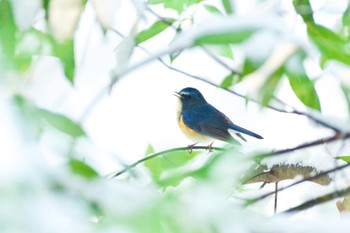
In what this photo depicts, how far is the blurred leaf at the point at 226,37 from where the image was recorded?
36 cm

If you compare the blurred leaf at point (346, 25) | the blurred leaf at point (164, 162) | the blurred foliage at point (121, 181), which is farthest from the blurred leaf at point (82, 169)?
the blurred leaf at point (346, 25)

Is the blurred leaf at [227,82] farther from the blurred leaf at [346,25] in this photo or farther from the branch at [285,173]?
the branch at [285,173]

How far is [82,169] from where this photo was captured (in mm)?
375

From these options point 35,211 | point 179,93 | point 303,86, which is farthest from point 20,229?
point 179,93

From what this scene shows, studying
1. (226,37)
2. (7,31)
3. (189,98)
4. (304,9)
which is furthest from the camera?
(189,98)

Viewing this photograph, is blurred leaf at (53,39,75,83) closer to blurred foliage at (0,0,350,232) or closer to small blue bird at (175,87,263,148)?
blurred foliage at (0,0,350,232)

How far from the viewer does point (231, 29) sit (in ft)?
1.15

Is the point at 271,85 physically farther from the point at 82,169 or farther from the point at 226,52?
the point at 226,52

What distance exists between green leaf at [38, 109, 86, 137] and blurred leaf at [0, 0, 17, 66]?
0.12 ft

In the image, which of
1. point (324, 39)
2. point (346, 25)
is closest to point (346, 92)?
point (324, 39)

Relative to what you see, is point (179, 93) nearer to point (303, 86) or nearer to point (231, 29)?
point (303, 86)

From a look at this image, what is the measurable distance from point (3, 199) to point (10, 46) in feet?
0.61

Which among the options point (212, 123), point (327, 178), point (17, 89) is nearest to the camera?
point (17, 89)

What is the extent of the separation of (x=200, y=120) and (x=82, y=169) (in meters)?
1.73
